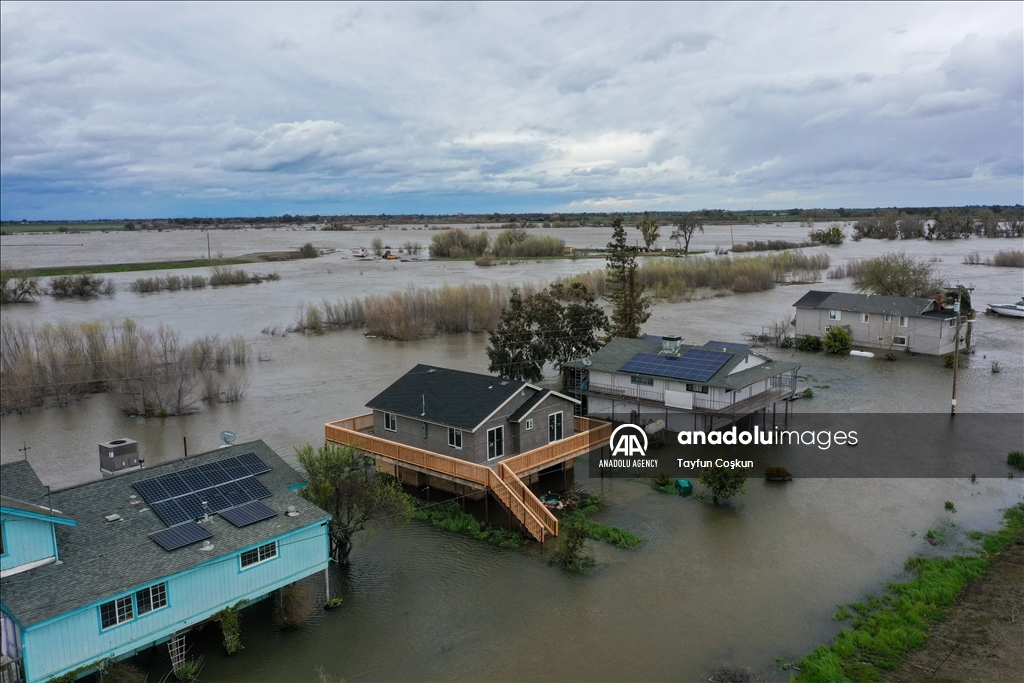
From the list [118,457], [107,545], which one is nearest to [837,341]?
[118,457]

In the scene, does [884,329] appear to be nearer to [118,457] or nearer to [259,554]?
[259,554]

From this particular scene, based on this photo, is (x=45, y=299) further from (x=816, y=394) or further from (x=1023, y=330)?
(x=1023, y=330)

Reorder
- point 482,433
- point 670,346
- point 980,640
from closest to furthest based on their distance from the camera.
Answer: point 980,640
point 482,433
point 670,346

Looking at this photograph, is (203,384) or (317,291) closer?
(203,384)

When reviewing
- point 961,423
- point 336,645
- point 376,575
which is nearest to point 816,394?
point 961,423

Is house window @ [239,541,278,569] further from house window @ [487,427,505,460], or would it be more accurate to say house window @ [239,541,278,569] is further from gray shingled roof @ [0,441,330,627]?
house window @ [487,427,505,460]

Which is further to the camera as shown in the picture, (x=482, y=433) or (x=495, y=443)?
(x=495, y=443)

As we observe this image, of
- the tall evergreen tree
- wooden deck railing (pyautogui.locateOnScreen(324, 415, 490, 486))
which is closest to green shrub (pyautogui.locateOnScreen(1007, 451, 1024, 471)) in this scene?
the tall evergreen tree
